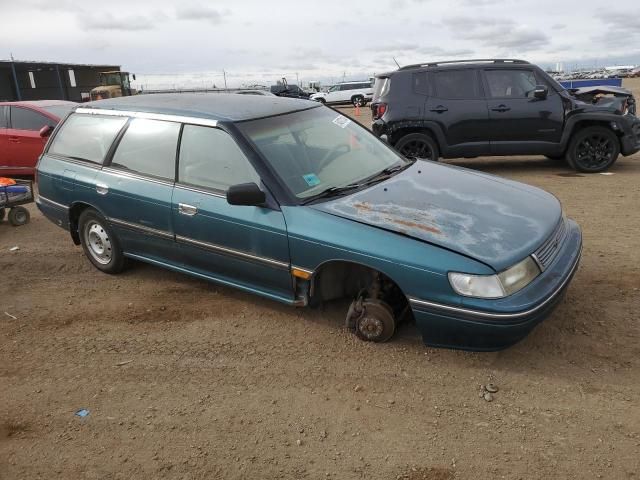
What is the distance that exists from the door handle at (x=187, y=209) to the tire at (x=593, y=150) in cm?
694

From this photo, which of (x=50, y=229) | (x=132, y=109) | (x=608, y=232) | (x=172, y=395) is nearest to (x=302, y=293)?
(x=172, y=395)

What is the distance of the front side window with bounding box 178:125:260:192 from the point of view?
3.79 m

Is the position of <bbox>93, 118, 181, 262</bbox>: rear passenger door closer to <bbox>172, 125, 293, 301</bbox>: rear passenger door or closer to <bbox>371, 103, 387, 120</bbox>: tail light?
<bbox>172, 125, 293, 301</bbox>: rear passenger door

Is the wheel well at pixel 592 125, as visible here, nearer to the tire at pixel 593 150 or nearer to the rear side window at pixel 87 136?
the tire at pixel 593 150

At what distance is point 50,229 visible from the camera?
22.1 ft

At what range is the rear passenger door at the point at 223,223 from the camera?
11.9ft

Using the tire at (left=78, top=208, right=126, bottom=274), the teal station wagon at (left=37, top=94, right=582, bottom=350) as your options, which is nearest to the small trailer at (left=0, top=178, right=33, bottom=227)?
the teal station wagon at (left=37, top=94, right=582, bottom=350)

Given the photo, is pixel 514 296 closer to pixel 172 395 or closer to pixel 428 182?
pixel 428 182

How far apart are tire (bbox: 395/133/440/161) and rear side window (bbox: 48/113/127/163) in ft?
16.8

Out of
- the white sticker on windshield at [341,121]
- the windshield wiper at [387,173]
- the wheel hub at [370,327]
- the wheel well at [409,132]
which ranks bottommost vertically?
the wheel hub at [370,327]

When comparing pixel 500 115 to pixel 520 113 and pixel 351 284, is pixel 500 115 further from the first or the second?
pixel 351 284

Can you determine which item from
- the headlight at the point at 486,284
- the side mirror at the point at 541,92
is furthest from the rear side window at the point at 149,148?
the side mirror at the point at 541,92

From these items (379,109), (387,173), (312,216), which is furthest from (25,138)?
(312,216)

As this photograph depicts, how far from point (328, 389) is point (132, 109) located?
2.98 meters
